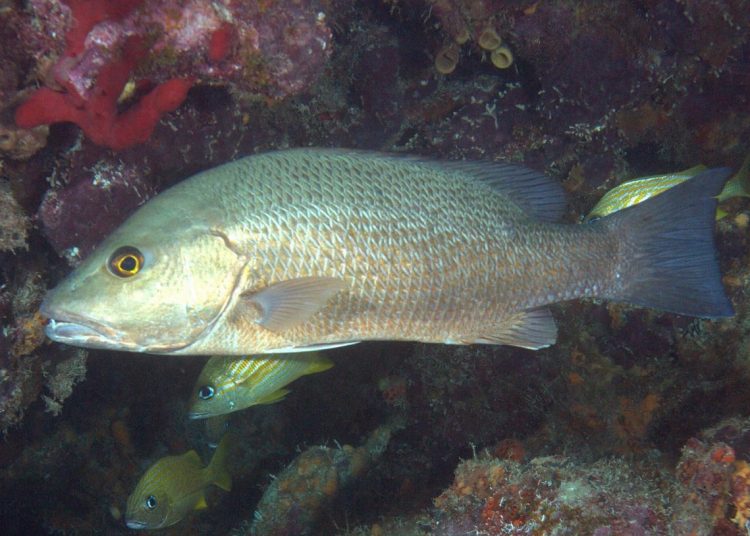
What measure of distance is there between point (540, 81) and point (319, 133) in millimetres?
2273

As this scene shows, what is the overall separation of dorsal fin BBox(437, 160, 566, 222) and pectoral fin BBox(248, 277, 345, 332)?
4.19ft

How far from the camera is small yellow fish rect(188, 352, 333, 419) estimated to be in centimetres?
402

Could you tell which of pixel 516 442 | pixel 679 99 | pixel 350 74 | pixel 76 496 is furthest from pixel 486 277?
pixel 76 496

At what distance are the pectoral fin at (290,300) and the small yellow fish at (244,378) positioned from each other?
1.34 metres

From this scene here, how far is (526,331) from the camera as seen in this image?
3145 millimetres

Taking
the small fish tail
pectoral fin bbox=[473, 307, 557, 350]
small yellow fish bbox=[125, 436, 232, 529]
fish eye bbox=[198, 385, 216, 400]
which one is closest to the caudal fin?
pectoral fin bbox=[473, 307, 557, 350]

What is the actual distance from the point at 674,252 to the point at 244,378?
3332mm

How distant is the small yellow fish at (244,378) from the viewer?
4.02 m

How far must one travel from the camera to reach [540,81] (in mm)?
4883

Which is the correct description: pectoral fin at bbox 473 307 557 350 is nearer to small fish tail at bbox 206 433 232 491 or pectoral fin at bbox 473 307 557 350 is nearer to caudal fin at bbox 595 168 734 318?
caudal fin at bbox 595 168 734 318

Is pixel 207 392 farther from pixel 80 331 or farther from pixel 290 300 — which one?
pixel 290 300

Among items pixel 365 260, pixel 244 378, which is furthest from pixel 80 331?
pixel 244 378

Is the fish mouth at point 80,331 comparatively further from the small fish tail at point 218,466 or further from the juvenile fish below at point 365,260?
the small fish tail at point 218,466

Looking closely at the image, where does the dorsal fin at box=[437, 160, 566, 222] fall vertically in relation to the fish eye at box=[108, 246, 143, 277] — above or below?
below
